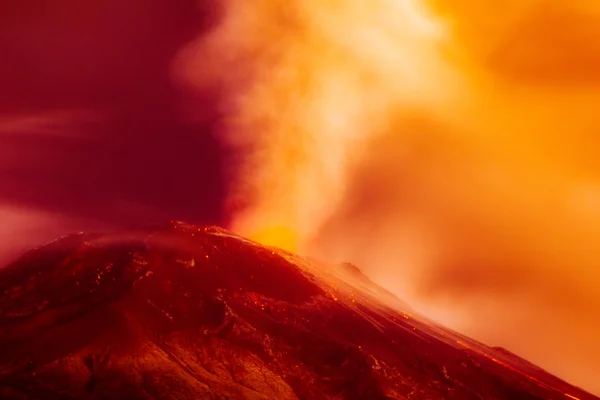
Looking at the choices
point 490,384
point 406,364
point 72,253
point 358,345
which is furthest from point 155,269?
point 490,384

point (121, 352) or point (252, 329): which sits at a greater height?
point (252, 329)

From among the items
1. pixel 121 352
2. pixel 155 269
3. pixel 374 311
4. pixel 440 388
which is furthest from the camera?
pixel 374 311

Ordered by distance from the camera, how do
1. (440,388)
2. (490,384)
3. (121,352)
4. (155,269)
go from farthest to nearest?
(155,269) → (490,384) → (440,388) → (121,352)

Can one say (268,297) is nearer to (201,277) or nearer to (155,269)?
(201,277)

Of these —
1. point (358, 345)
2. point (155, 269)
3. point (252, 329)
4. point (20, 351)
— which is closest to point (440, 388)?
point (358, 345)

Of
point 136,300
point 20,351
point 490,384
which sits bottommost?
point 20,351

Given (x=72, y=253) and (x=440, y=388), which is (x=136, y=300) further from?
(x=440, y=388)

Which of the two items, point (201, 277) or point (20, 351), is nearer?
Result: point (20, 351)
